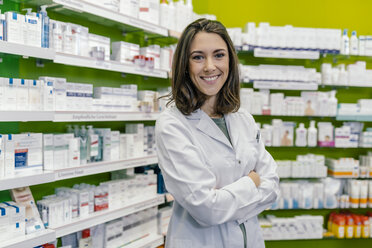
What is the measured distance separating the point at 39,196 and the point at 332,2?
4606mm

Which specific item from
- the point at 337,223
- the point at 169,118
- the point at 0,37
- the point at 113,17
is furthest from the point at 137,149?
the point at 337,223

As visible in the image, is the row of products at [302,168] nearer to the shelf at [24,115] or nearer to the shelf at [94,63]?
the shelf at [94,63]

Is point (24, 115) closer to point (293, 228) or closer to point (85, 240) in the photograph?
point (85, 240)

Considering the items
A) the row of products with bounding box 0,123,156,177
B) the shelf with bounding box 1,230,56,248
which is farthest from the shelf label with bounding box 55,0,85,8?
the shelf with bounding box 1,230,56,248

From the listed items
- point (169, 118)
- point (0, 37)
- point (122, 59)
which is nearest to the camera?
point (169, 118)

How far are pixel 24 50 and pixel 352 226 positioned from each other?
173 inches

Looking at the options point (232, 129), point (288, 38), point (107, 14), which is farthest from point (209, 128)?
point (288, 38)

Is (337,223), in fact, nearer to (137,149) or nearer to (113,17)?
(137,149)

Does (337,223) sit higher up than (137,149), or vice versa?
(137,149)

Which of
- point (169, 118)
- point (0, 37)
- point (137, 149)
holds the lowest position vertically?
point (137, 149)

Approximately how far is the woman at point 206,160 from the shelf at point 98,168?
120 centimetres

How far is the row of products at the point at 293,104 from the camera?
4.44 metres

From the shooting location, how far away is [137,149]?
11.2 feet

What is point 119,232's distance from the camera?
328 cm
